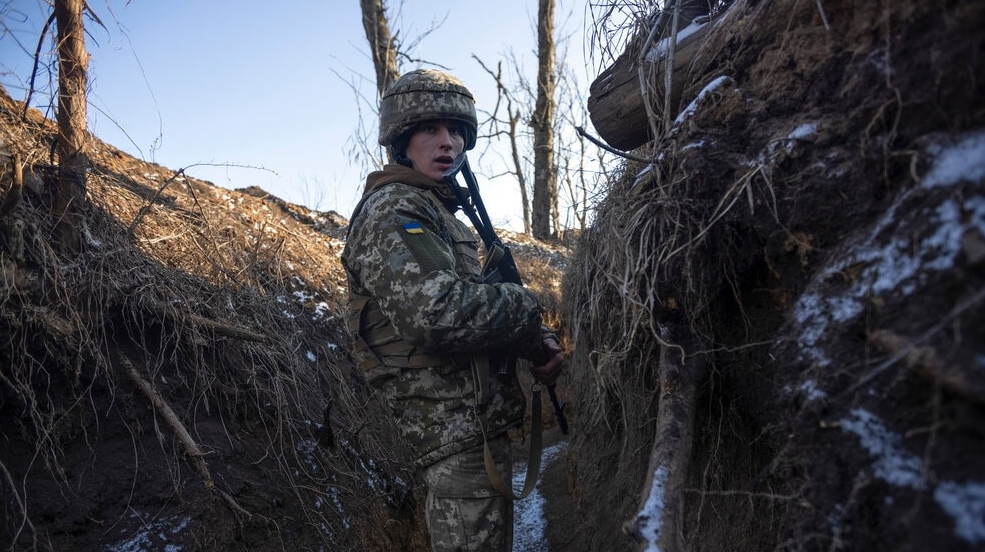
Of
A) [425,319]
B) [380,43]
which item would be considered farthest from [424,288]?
[380,43]

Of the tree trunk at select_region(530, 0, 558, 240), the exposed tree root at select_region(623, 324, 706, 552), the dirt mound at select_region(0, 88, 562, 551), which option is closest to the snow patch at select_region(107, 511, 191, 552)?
the dirt mound at select_region(0, 88, 562, 551)

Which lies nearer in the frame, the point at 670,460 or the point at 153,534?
the point at 670,460

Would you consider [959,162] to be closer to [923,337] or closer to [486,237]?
[923,337]

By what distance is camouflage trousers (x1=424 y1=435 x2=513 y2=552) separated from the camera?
7.61ft

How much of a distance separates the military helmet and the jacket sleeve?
544 millimetres

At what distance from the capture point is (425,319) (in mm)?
2152

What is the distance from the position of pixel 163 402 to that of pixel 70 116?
1.65 m

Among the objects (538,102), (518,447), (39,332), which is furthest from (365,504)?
(538,102)

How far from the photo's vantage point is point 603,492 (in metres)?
3.29

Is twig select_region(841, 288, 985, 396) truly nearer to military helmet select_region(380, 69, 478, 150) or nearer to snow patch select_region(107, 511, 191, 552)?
military helmet select_region(380, 69, 478, 150)

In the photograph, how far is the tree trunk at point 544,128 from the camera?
10.8m

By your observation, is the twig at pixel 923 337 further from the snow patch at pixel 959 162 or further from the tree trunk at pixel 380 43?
the tree trunk at pixel 380 43

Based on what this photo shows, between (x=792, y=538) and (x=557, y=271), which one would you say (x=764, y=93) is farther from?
(x=557, y=271)

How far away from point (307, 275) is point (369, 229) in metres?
3.03
